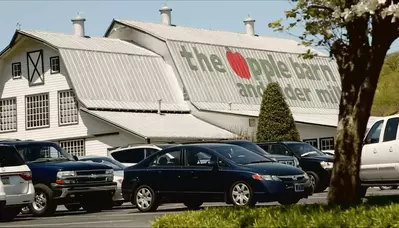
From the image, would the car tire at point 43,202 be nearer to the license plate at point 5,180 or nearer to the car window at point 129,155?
the license plate at point 5,180

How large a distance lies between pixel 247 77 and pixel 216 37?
4.65 metres

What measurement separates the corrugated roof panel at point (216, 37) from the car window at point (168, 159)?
3906cm

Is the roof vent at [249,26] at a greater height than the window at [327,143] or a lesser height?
greater

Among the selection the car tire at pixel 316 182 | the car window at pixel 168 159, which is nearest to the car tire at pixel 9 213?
the car window at pixel 168 159

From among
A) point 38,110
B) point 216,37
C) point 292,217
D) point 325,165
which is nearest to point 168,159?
point 325,165

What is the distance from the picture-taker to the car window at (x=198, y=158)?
25.8m

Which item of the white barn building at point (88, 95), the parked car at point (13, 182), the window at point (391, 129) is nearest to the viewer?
the parked car at point (13, 182)

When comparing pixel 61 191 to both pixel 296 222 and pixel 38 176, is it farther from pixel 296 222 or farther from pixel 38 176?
pixel 296 222

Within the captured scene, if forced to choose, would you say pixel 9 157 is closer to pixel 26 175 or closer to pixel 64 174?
pixel 26 175

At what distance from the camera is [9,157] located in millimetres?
25938

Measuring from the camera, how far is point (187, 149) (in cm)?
2631

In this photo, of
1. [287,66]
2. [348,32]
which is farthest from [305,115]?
[348,32]

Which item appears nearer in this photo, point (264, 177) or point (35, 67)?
point (264, 177)

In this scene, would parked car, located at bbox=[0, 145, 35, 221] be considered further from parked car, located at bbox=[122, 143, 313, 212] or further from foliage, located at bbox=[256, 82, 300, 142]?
foliage, located at bbox=[256, 82, 300, 142]
